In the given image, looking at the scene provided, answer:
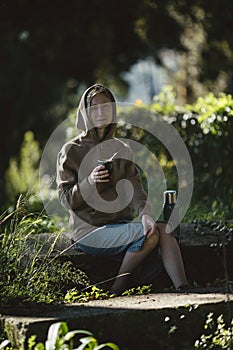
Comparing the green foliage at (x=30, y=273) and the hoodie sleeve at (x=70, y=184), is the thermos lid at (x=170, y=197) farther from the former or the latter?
the green foliage at (x=30, y=273)

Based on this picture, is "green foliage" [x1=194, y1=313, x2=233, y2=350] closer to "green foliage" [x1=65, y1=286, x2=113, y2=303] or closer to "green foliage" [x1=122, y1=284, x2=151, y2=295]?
"green foliage" [x1=122, y1=284, x2=151, y2=295]

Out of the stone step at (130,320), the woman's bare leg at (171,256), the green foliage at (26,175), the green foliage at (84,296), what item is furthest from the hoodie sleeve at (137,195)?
the green foliage at (26,175)

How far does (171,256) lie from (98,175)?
0.66m

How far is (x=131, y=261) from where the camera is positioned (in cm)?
504

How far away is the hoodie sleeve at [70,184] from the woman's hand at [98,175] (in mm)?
51

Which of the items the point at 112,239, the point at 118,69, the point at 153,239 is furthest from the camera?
the point at 118,69

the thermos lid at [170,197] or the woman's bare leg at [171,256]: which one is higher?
the thermos lid at [170,197]

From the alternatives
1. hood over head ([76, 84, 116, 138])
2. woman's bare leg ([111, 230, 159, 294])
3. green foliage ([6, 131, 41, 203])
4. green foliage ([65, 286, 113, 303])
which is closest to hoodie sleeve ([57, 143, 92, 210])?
hood over head ([76, 84, 116, 138])

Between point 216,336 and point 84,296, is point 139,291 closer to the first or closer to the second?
point 84,296

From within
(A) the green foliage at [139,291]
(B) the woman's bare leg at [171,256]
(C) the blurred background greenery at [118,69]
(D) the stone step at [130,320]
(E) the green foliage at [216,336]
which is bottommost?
(E) the green foliage at [216,336]

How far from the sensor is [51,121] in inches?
618

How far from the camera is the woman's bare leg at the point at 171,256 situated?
5.02 metres

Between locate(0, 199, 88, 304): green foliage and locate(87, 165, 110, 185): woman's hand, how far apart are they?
0.44 m

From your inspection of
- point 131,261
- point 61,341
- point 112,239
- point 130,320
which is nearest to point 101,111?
point 112,239
